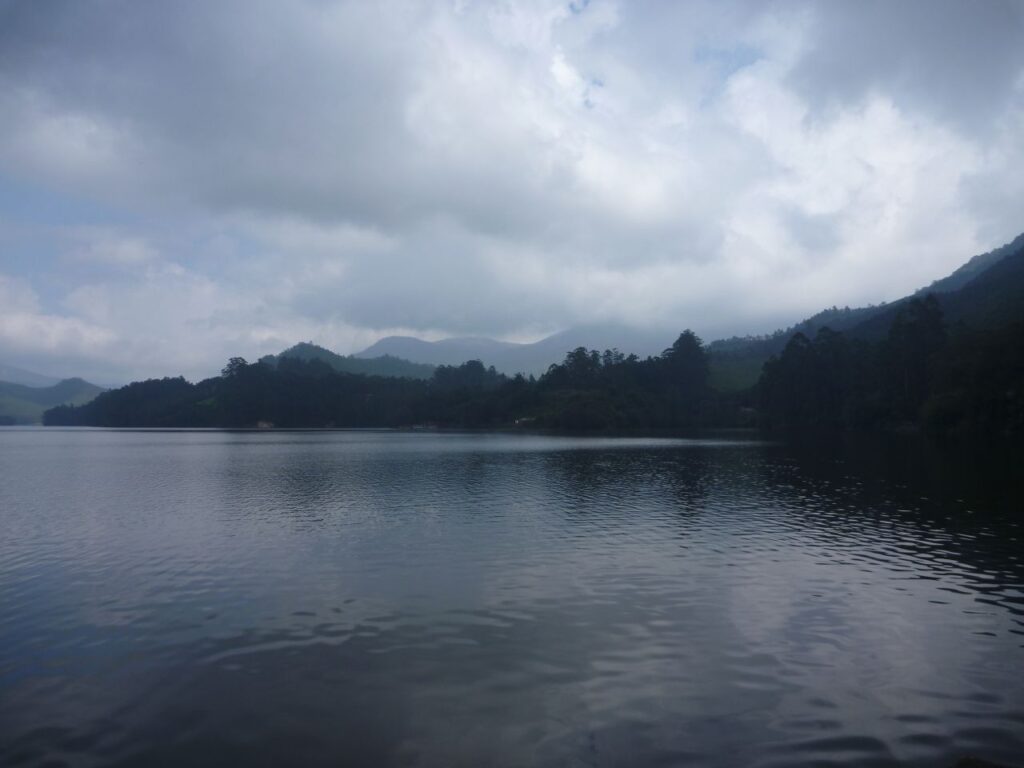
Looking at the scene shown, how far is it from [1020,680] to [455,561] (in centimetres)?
1681

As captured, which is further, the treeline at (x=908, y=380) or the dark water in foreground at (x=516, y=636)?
the treeline at (x=908, y=380)

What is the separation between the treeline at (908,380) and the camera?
83.1 m

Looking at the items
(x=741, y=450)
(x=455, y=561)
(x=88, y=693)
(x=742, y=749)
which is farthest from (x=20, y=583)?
(x=741, y=450)

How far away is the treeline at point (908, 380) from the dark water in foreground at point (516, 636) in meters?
61.1

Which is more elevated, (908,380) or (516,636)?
(908,380)

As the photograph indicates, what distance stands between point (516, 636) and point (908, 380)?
124 metres

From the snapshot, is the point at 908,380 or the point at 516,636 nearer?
the point at 516,636

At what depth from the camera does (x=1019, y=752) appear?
10.6m

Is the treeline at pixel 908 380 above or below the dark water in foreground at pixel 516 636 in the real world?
above

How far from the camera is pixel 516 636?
16172mm

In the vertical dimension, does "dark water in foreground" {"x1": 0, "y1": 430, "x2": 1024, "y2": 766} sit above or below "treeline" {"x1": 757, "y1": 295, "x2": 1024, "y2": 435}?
below

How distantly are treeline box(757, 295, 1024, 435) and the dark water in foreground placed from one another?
61118 millimetres

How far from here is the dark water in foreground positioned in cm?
1126

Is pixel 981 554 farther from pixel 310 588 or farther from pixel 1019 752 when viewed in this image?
pixel 310 588
